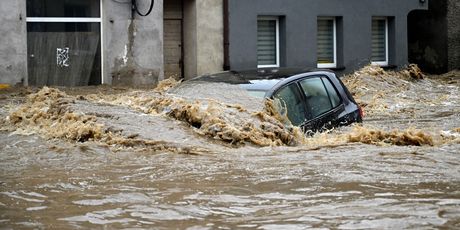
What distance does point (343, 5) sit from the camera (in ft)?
81.9

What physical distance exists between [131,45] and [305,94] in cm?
1144

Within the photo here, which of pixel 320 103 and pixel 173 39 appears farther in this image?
pixel 173 39

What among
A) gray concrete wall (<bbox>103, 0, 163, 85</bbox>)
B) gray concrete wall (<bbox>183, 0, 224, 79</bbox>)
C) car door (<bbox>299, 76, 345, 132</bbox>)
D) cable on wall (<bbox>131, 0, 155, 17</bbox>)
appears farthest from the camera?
gray concrete wall (<bbox>183, 0, 224, 79</bbox>)

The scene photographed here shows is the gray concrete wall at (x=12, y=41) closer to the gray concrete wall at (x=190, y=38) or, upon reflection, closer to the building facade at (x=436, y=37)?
the gray concrete wall at (x=190, y=38)

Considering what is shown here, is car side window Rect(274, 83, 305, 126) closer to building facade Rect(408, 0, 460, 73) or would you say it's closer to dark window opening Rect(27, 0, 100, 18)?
dark window opening Rect(27, 0, 100, 18)

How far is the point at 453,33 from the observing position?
28.2 m

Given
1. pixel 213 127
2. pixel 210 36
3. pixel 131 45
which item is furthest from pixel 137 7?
pixel 213 127

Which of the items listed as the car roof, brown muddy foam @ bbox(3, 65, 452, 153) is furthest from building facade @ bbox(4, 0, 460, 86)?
the car roof

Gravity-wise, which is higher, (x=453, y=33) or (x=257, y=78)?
(x=453, y=33)

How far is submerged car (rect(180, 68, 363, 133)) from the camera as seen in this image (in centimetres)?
1034

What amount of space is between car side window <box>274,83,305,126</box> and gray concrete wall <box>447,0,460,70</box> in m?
18.7

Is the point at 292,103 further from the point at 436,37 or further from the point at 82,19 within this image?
the point at 436,37

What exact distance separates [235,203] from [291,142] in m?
3.25

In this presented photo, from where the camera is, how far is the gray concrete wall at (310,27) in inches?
907
